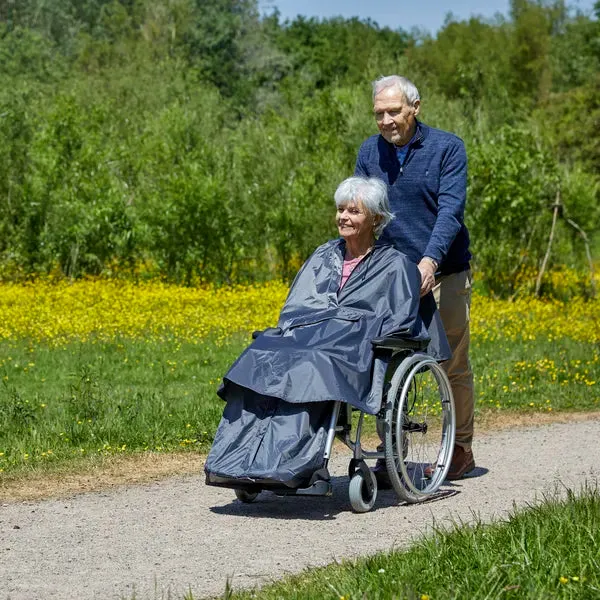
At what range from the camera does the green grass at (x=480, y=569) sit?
412cm

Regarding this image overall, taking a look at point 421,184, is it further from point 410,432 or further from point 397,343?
point 410,432

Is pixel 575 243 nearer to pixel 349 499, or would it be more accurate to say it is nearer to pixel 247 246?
pixel 247 246

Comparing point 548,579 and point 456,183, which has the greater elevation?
point 456,183

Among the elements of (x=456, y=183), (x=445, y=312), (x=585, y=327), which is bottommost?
(x=585, y=327)

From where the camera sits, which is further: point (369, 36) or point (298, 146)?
point (369, 36)

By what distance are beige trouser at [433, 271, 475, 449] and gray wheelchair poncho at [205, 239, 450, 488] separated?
497mm

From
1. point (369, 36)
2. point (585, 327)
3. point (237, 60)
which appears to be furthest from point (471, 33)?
point (585, 327)

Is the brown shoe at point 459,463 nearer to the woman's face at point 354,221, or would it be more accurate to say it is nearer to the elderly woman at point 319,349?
the elderly woman at point 319,349

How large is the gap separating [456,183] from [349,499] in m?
1.77

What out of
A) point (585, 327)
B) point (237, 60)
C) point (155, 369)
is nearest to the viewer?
point (155, 369)

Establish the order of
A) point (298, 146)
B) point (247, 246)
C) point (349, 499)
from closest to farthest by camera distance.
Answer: point (349, 499), point (247, 246), point (298, 146)

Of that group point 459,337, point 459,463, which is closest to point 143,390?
point 459,463

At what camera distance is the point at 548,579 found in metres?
4.24

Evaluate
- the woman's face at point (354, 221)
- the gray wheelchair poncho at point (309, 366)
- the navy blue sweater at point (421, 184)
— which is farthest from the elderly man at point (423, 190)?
the woman's face at point (354, 221)
